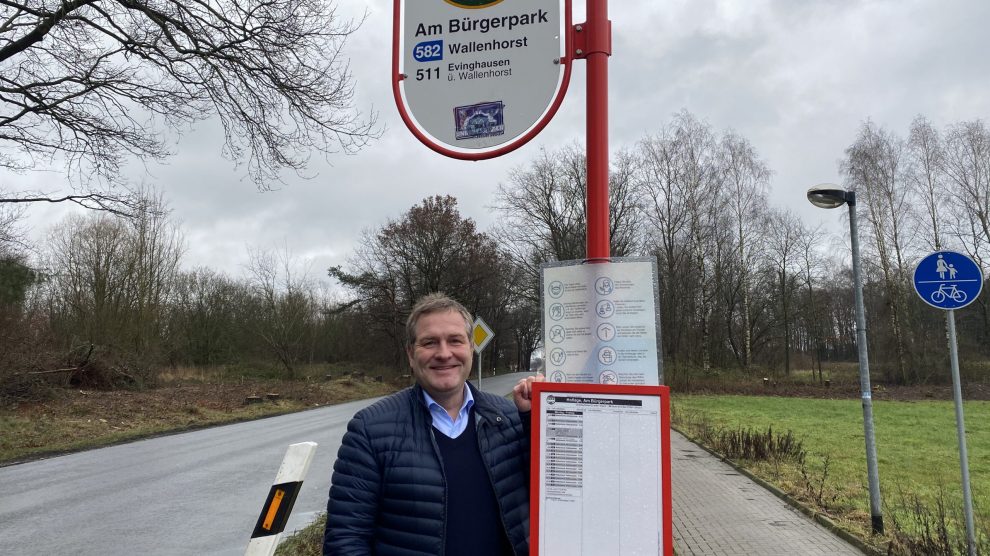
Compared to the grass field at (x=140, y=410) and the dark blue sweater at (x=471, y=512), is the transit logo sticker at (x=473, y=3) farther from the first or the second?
the grass field at (x=140, y=410)

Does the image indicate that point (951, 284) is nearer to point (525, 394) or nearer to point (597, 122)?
Result: point (597, 122)

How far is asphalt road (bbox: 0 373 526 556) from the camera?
670cm

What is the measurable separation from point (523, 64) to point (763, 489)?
8.92 m

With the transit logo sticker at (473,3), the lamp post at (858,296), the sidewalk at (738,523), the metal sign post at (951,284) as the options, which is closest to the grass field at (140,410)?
the sidewalk at (738,523)

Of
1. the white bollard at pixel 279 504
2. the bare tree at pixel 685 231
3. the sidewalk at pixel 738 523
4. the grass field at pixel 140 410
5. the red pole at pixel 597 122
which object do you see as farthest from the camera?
the bare tree at pixel 685 231

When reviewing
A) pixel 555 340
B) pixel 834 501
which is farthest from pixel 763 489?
pixel 555 340

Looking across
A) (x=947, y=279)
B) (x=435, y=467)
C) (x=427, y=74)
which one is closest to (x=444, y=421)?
(x=435, y=467)

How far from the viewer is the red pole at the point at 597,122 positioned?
229cm

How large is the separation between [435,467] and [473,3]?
186 cm

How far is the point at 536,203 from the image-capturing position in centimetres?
3994

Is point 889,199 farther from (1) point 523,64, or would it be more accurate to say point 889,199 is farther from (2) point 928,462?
(1) point 523,64

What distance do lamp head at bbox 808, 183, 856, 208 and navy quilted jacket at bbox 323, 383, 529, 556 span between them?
7.12 meters

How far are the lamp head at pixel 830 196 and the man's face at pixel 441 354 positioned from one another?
23.2 feet

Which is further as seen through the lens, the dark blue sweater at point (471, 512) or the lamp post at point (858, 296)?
the lamp post at point (858, 296)
